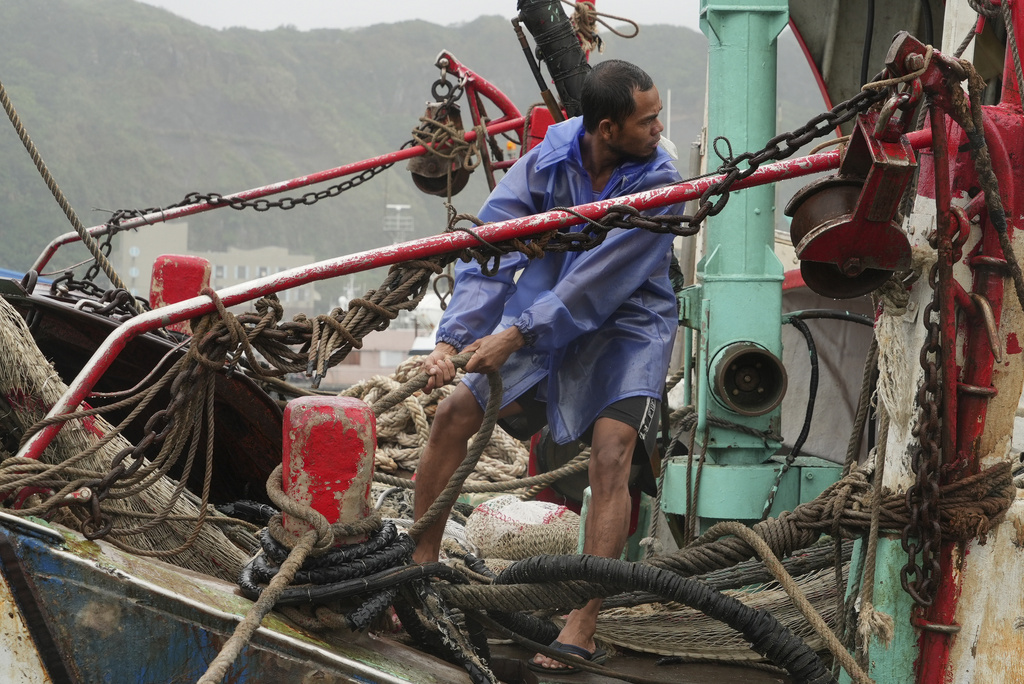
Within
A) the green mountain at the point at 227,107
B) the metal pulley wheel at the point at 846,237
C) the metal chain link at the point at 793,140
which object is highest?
the green mountain at the point at 227,107

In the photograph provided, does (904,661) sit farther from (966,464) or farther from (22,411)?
(22,411)

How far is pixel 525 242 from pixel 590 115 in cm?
65

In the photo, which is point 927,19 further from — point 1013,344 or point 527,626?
point 527,626

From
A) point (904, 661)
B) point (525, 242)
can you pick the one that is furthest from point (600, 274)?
point (904, 661)

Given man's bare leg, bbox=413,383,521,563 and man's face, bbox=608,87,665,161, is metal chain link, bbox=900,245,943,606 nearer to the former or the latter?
man's face, bbox=608,87,665,161

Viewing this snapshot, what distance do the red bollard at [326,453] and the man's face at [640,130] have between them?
1305mm

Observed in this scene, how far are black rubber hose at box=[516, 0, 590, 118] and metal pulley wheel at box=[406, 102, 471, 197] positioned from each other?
1.18 meters

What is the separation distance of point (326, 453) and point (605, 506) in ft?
A: 3.35

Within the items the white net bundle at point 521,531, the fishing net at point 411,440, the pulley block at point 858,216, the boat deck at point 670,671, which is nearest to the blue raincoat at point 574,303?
the pulley block at point 858,216

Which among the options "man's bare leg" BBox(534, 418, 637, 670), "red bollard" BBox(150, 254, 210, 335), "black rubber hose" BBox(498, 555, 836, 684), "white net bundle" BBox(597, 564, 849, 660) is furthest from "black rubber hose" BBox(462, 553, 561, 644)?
"red bollard" BBox(150, 254, 210, 335)

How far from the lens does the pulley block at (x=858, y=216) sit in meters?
2.36

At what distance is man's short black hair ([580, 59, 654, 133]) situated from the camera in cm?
306

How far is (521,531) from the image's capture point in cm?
420

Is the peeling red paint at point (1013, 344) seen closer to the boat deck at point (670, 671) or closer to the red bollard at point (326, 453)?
the boat deck at point (670, 671)
